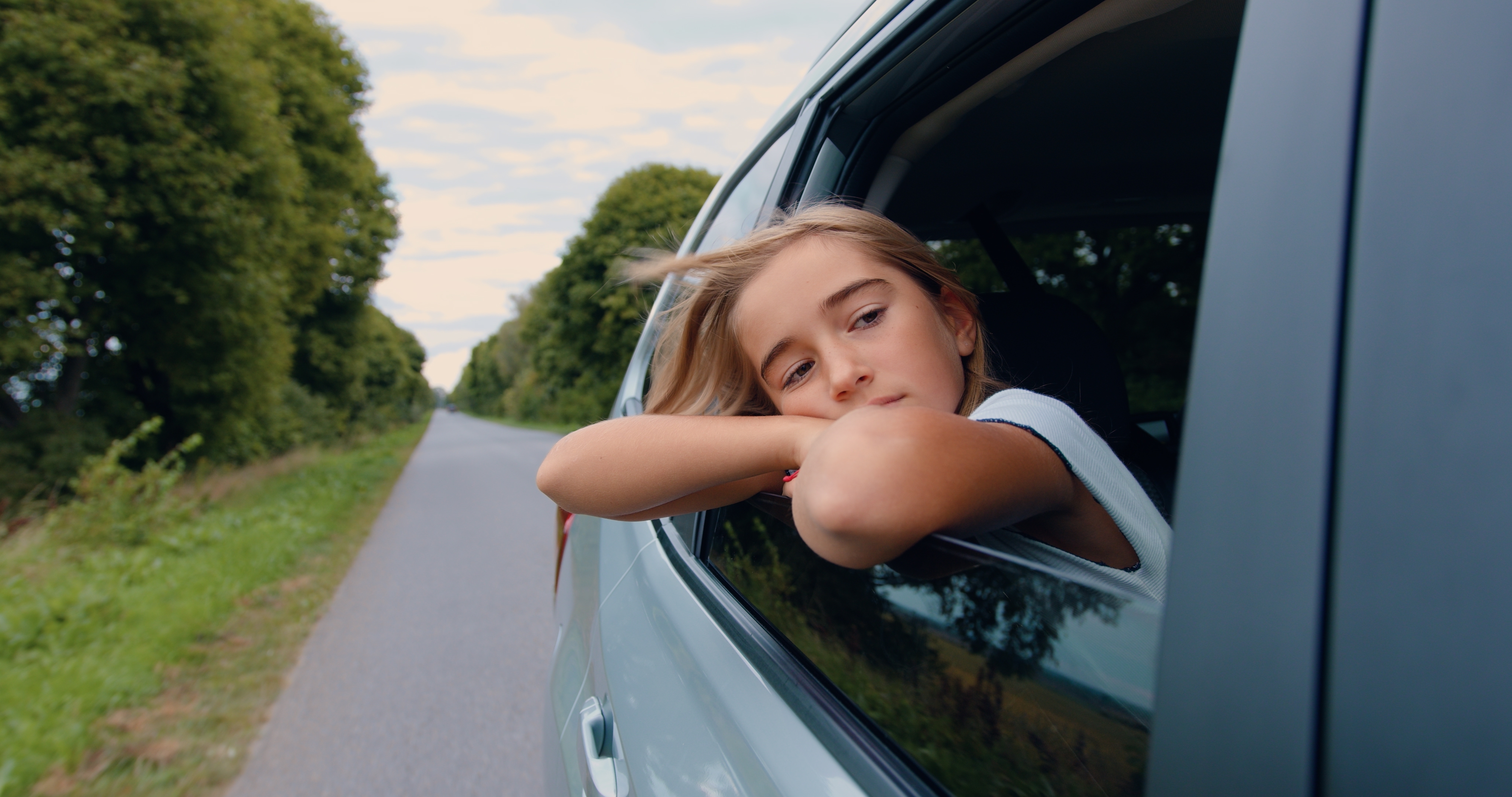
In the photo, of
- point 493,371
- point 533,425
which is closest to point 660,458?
point 533,425

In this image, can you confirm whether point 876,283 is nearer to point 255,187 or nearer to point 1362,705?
point 1362,705

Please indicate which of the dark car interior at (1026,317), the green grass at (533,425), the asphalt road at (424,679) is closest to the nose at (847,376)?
the dark car interior at (1026,317)

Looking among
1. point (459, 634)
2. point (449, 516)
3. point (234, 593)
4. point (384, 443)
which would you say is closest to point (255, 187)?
point (449, 516)

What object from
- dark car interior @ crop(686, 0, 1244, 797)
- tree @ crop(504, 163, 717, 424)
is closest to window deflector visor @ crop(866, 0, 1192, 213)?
dark car interior @ crop(686, 0, 1244, 797)

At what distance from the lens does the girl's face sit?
1.10 meters

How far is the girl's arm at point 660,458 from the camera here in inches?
38.5

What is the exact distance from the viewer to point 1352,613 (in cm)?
41

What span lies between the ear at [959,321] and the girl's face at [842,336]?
72mm

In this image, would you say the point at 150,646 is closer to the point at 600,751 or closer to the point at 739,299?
the point at 600,751

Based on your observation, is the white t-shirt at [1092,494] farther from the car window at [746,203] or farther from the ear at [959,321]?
the car window at [746,203]

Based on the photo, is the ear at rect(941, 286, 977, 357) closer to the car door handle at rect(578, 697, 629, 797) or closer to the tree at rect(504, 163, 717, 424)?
the car door handle at rect(578, 697, 629, 797)

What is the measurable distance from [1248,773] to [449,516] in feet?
33.3

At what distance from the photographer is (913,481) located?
0.65m

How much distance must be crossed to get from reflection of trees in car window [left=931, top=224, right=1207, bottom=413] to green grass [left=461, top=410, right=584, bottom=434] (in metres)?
2.35
